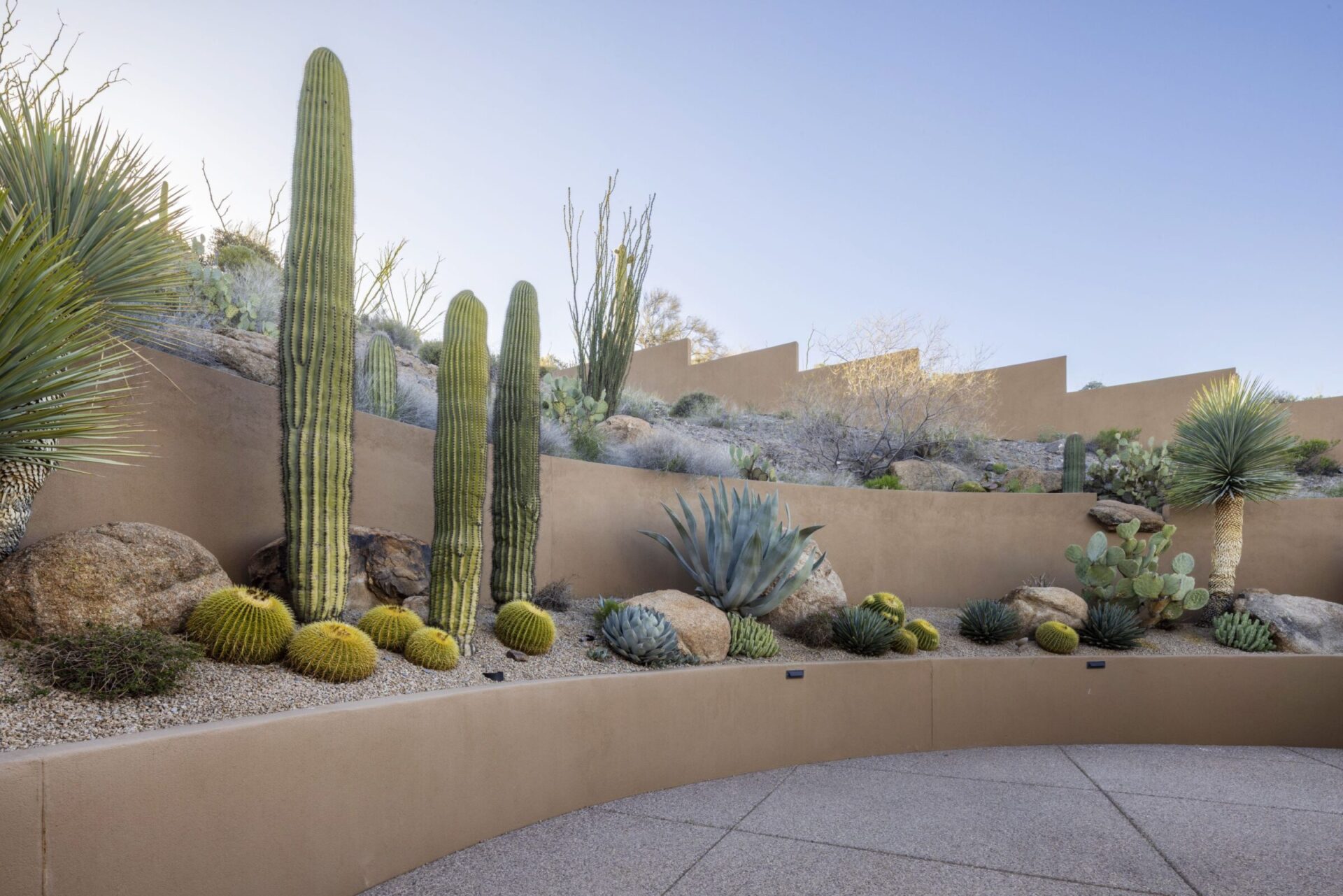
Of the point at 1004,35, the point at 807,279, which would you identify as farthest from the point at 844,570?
the point at 807,279

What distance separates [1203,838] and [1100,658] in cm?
322

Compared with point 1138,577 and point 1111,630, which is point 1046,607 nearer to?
point 1111,630

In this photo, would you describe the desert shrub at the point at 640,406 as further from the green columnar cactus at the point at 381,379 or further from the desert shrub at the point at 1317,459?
the desert shrub at the point at 1317,459

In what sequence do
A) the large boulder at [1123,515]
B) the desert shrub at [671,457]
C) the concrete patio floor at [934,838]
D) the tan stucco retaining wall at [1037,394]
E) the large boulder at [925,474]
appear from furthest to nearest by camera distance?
the tan stucco retaining wall at [1037,394], the large boulder at [925,474], the large boulder at [1123,515], the desert shrub at [671,457], the concrete patio floor at [934,838]

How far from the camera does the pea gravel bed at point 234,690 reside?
115 inches

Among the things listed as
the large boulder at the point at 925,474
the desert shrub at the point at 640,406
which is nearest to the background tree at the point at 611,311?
the desert shrub at the point at 640,406

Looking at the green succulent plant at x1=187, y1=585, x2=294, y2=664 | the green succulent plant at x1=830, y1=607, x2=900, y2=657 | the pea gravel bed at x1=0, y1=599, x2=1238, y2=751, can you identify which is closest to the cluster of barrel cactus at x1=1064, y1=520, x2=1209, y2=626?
the green succulent plant at x1=830, y1=607, x2=900, y2=657

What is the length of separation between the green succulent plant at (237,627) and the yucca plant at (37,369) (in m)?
0.91

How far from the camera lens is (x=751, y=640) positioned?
6.77 m

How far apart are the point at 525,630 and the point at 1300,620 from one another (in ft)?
27.6

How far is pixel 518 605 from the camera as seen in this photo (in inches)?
223

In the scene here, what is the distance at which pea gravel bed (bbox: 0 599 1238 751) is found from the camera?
2.92 meters

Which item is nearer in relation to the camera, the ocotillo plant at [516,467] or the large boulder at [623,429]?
the ocotillo plant at [516,467]

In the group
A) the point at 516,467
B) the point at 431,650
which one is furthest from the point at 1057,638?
the point at 431,650
